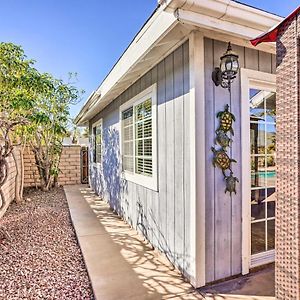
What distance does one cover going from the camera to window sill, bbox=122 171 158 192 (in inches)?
143

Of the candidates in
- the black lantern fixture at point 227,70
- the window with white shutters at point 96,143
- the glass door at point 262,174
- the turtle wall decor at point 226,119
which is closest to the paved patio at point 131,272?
the glass door at point 262,174

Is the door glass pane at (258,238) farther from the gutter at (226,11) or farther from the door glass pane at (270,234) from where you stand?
the gutter at (226,11)

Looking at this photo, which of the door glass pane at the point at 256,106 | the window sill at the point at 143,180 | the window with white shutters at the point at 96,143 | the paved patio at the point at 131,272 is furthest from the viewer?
the window with white shutters at the point at 96,143

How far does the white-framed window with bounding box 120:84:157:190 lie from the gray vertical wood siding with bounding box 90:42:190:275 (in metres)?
0.14

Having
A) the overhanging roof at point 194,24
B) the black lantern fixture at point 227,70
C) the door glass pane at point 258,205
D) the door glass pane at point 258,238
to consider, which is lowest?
the door glass pane at point 258,238

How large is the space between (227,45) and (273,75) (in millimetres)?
795

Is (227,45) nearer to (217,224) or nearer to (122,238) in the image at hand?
(217,224)

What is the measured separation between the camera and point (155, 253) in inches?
139

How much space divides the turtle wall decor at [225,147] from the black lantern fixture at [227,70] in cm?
27

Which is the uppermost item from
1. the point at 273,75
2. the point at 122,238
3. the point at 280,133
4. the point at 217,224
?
the point at 273,75

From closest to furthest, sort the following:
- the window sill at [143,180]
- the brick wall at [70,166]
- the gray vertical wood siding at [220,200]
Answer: the gray vertical wood siding at [220,200]
the window sill at [143,180]
the brick wall at [70,166]

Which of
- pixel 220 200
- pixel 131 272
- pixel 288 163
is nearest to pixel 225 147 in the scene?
pixel 220 200

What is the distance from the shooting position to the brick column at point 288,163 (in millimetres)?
1566

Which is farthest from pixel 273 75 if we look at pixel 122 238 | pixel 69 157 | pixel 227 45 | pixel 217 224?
pixel 69 157
